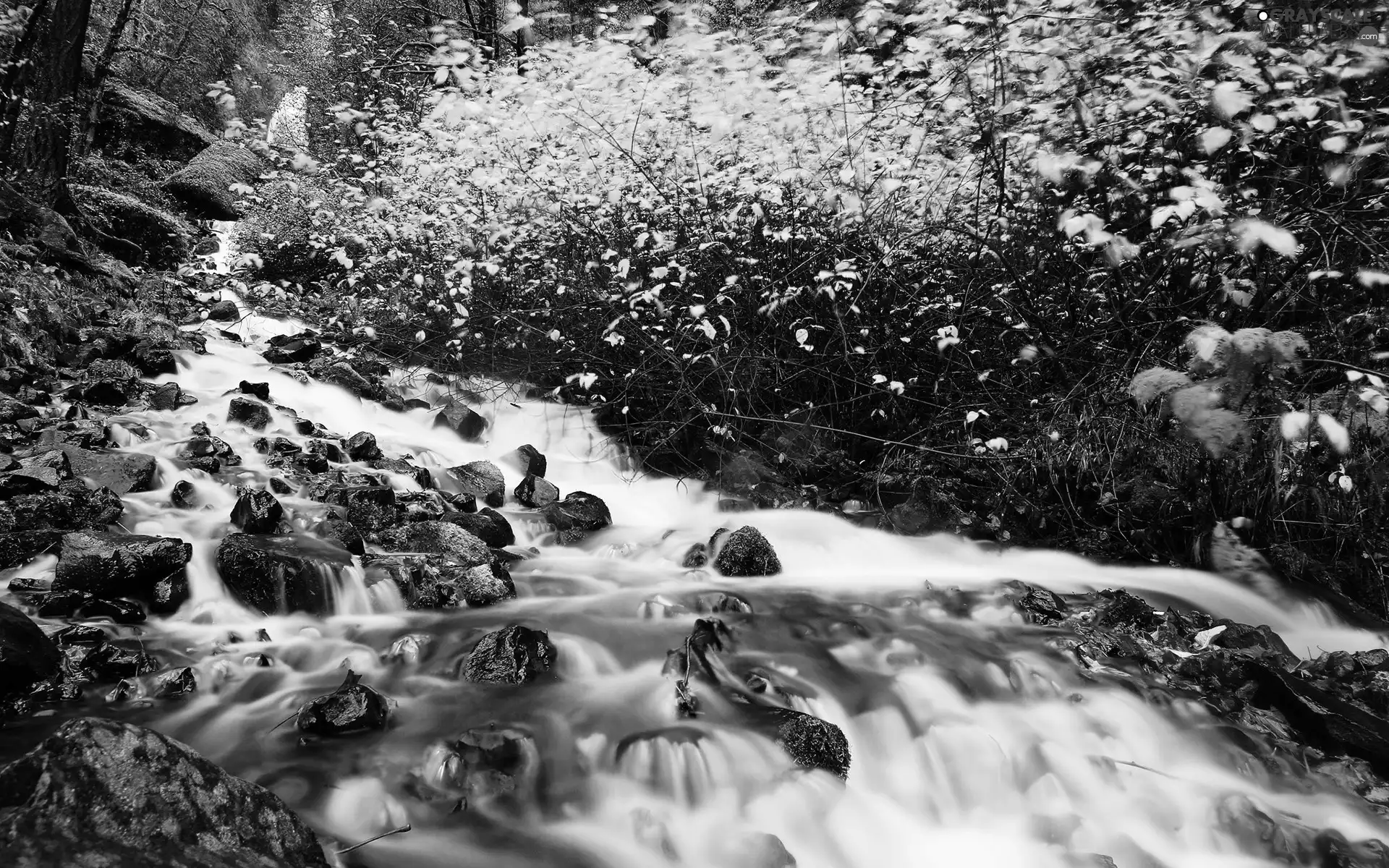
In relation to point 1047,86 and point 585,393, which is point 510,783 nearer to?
point 1047,86

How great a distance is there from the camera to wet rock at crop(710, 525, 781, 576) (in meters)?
4.13

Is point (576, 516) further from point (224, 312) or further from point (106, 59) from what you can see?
point (106, 59)

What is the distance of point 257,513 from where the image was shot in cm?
376

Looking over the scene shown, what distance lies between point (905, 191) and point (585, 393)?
310cm

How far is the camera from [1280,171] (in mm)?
3412

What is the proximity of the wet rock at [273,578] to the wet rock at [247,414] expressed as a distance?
95.5 inches

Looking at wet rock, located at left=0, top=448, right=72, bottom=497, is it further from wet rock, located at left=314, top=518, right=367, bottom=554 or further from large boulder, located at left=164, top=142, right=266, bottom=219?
large boulder, located at left=164, top=142, right=266, bottom=219

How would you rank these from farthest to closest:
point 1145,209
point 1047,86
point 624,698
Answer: point 1145,209 → point 1047,86 → point 624,698

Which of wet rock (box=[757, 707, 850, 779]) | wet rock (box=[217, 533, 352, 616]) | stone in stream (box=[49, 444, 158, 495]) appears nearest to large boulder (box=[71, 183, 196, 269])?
stone in stream (box=[49, 444, 158, 495])

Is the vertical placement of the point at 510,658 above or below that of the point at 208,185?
below

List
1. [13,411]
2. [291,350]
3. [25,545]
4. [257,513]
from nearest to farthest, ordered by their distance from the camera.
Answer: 1. [25,545]
2. [257,513]
3. [13,411]
4. [291,350]

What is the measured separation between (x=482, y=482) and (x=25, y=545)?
239 centimetres

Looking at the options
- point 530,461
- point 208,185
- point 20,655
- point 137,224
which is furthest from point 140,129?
point 20,655

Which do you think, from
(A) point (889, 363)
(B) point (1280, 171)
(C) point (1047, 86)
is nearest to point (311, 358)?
(A) point (889, 363)
